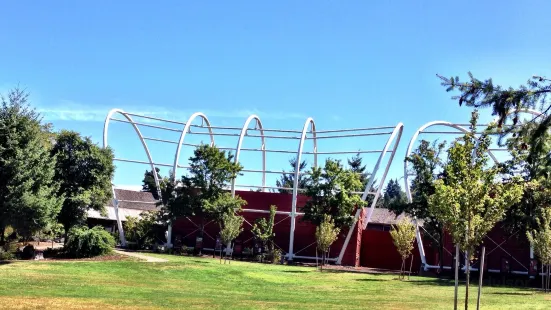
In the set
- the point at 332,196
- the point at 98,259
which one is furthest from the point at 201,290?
the point at 332,196

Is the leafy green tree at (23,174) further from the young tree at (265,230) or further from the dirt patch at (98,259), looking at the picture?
the young tree at (265,230)

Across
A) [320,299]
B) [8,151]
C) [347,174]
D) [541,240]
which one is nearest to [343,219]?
[347,174]

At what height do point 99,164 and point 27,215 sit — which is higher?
point 99,164

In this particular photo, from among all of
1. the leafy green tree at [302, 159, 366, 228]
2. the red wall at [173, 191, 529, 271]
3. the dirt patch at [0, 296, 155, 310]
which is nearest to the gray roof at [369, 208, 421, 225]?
the red wall at [173, 191, 529, 271]

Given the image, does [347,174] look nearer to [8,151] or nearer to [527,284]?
[527,284]

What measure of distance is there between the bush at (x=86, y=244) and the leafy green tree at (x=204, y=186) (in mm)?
9972

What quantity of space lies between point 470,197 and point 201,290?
11813 millimetres

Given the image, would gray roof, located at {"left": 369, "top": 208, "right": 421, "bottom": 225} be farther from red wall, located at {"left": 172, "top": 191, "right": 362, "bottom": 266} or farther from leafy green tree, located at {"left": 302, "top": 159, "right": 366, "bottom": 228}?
leafy green tree, located at {"left": 302, "top": 159, "right": 366, "bottom": 228}

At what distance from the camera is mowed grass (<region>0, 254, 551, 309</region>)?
1617 cm

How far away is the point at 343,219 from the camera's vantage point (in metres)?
38.1

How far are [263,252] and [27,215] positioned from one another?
731 inches

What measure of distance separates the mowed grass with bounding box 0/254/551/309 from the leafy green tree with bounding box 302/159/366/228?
8.63 metres

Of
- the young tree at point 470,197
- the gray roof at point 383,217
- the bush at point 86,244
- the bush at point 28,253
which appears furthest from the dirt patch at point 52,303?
the gray roof at point 383,217

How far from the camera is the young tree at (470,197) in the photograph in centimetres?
1256
